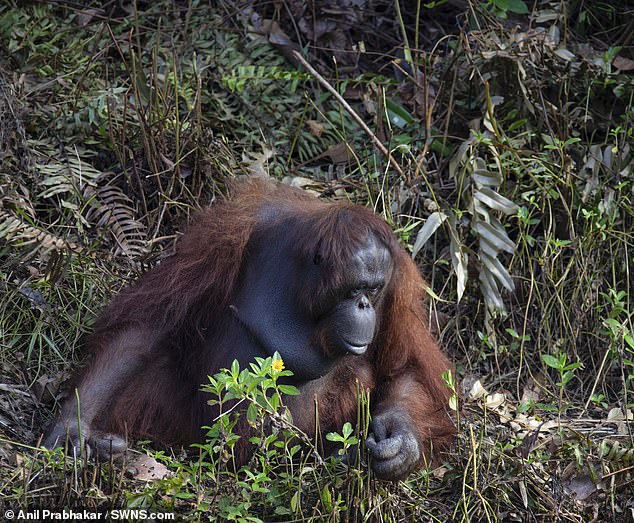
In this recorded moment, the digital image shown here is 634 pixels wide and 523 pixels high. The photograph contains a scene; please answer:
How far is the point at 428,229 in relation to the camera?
4871 mm

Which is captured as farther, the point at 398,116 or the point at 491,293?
the point at 398,116

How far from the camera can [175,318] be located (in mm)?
4004

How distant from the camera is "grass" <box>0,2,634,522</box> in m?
4.12

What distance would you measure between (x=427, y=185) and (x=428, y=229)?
0.27m

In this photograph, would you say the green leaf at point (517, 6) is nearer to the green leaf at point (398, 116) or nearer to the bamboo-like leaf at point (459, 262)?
the green leaf at point (398, 116)

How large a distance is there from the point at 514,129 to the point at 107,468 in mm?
3124

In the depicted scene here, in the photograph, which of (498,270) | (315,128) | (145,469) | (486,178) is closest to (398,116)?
(315,128)

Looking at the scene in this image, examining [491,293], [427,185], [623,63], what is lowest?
[491,293]

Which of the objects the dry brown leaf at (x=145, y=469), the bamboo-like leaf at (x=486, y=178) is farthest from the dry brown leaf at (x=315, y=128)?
the dry brown leaf at (x=145, y=469)

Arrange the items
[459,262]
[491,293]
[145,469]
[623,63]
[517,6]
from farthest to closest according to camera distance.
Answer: [517,6]
[623,63]
[491,293]
[459,262]
[145,469]

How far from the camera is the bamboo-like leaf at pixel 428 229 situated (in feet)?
15.7

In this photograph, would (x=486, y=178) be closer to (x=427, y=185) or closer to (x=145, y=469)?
(x=427, y=185)

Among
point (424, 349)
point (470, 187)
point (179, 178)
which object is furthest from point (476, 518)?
point (179, 178)

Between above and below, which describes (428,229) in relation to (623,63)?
below
